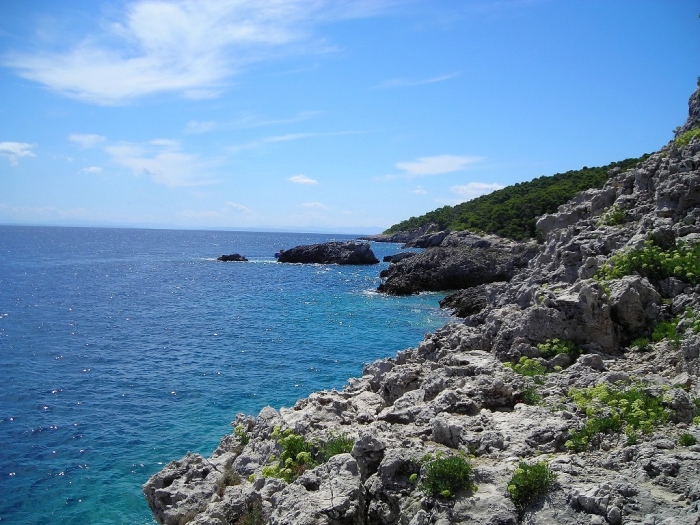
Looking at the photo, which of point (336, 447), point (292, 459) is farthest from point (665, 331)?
point (292, 459)

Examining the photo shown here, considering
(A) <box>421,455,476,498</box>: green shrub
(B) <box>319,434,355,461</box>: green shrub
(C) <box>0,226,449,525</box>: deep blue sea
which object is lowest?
(C) <box>0,226,449,525</box>: deep blue sea

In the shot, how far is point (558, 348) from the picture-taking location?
54.6ft

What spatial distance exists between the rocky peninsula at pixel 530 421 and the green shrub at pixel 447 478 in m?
0.03

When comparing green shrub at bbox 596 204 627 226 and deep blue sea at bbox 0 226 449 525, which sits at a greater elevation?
green shrub at bbox 596 204 627 226

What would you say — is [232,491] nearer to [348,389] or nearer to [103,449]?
[348,389]

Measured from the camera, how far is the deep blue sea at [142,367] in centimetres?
2073

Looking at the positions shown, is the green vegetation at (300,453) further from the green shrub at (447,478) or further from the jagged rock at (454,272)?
the jagged rock at (454,272)

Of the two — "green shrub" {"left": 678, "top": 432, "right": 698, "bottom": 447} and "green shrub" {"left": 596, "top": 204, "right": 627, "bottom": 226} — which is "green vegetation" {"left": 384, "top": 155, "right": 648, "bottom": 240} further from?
"green shrub" {"left": 678, "top": 432, "right": 698, "bottom": 447}

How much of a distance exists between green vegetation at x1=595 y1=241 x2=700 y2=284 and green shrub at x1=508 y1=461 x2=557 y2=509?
11568 mm

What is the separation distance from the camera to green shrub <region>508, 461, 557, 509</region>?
925 cm

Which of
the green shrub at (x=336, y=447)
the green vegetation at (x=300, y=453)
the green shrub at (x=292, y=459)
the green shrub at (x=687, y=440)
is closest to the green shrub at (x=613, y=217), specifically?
the green shrub at (x=687, y=440)

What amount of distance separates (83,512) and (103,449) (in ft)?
16.7

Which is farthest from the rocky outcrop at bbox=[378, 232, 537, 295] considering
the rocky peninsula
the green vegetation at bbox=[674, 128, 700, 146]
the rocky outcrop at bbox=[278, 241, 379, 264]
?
the rocky peninsula

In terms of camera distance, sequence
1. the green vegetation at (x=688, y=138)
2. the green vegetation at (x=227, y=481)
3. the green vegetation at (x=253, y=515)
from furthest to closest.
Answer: the green vegetation at (x=688, y=138) < the green vegetation at (x=227, y=481) < the green vegetation at (x=253, y=515)
